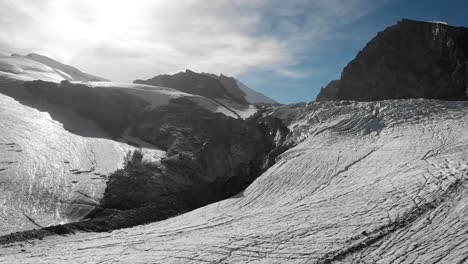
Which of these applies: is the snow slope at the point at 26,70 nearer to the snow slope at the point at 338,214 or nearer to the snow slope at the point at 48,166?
the snow slope at the point at 48,166

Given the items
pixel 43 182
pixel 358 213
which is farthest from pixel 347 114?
pixel 43 182

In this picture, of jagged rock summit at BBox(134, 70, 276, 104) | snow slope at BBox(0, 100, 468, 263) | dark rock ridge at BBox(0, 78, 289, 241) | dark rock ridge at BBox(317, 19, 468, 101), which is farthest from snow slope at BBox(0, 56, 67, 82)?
dark rock ridge at BBox(317, 19, 468, 101)

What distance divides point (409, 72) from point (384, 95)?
13.3ft

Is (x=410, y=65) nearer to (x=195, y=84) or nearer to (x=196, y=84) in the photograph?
(x=196, y=84)

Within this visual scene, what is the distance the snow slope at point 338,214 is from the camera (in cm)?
1188

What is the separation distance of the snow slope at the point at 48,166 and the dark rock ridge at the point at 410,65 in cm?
3428

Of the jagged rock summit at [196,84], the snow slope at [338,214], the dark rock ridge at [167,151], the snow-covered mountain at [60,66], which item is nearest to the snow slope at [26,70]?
the dark rock ridge at [167,151]

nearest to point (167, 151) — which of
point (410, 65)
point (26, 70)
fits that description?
point (26, 70)

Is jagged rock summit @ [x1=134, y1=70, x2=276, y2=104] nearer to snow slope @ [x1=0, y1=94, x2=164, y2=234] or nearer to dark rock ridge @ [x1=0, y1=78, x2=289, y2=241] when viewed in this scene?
dark rock ridge @ [x1=0, y1=78, x2=289, y2=241]

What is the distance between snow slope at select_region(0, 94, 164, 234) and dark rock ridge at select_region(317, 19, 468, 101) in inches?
1349

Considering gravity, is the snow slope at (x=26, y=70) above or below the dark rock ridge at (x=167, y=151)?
above

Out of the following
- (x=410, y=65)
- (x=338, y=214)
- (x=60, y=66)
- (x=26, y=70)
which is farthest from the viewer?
(x=60, y=66)

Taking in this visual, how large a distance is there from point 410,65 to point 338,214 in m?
42.8

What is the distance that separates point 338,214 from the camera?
47.4ft
